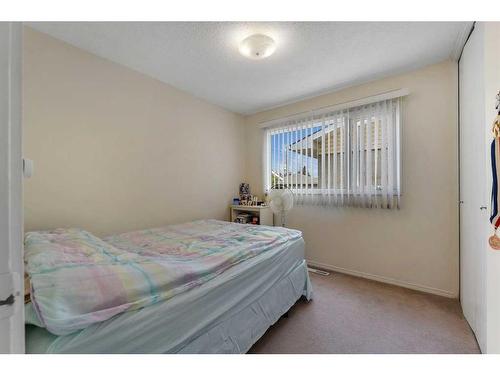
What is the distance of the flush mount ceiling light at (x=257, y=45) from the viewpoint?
183 cm

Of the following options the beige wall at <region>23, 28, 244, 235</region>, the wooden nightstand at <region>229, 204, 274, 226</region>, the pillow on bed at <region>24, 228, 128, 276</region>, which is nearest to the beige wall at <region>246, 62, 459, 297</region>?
the wooden nightstand at <region>229, 204, 274, 226</region>

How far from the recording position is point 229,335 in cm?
127

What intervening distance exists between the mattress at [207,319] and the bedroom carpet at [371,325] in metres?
0.18

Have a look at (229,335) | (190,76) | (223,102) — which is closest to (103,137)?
(190,76)

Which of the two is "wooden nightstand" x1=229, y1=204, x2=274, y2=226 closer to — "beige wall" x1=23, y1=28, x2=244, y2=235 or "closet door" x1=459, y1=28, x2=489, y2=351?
"beige wall" x1=23, y1=28, x2=244, y2=235

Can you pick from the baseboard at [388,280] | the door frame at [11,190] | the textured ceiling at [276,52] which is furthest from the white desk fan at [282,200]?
the door frame at [11,190]

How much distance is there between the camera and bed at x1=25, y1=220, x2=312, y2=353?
0.78 meters

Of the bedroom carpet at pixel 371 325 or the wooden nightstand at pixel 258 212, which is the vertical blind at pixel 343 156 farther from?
the bedroom carpet at pixel 371 325

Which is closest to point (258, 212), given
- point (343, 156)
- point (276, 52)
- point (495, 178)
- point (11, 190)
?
point (343, 156)

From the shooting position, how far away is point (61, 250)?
132cm

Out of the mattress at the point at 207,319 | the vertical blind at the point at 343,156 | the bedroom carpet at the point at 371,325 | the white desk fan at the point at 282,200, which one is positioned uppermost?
the vertical blind at the point at 343,156

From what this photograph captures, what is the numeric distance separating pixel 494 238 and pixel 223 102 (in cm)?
316

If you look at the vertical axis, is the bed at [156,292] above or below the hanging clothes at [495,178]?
below
